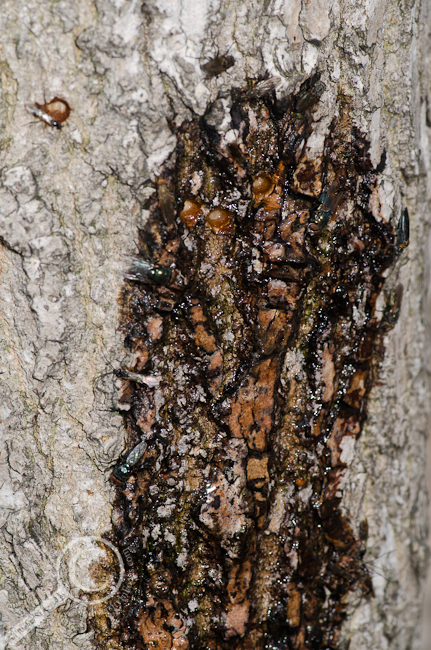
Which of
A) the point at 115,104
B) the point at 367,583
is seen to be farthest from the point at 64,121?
the point at 367,583

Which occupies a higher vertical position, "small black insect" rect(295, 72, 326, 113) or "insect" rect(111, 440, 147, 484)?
"small black insect" rect(295, 72, 326, 113)

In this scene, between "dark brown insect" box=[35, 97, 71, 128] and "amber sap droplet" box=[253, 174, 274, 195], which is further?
"amber sap droplet" box=[253, 174, 274, 195]

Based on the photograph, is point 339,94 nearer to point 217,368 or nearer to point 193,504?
point 217,368

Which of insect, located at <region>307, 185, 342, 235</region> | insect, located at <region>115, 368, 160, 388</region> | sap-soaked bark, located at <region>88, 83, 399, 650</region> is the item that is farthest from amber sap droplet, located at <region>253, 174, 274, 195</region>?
insect, located at <region>115, 368, 160, 388</region>

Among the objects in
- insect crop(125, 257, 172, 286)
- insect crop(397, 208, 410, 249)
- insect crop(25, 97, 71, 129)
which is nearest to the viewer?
insect crop(25, 97, 71, 129)

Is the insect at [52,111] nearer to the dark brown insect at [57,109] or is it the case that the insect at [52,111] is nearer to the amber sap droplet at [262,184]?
the dark brown insect at [57,109]

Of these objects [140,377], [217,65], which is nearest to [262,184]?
[217,65]

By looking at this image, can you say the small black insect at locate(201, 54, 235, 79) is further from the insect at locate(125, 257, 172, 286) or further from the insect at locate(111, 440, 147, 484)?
the insect at locate(111, 440, 147, 484)
